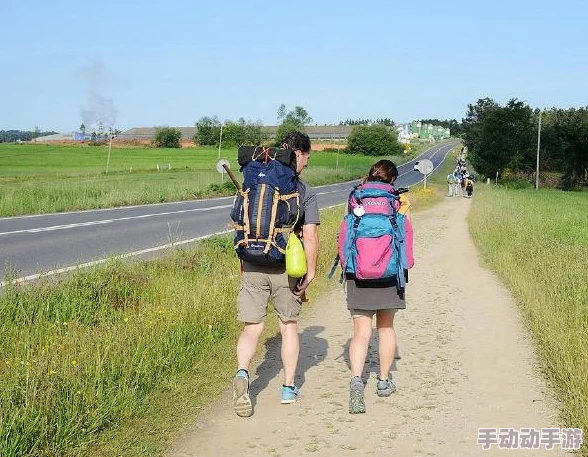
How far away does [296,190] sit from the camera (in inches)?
204

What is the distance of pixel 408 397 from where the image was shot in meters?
5.61

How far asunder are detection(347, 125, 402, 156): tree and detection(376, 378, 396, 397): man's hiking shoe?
13999cm

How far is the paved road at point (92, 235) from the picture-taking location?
12.6 meters

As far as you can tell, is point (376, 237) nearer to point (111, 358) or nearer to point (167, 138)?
point (111, 358)

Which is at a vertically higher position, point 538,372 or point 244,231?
point 244,231

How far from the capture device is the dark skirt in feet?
18.3

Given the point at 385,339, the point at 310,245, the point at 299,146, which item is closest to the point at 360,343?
the point at 385,339

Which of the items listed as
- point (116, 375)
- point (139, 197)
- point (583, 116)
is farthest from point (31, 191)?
point (583, 116)

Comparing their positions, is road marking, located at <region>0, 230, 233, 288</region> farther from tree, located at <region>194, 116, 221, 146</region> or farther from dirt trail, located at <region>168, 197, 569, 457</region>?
tree, located at <region>194, 116, 221, 146</region>

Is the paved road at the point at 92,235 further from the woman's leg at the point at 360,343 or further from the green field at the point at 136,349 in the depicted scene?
the woman's leg at the point at 360,343

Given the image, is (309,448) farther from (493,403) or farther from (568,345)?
(568,345)

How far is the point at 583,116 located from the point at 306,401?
238 ft

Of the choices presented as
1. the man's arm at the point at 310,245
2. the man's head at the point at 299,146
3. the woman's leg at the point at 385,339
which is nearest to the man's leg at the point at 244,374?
the man's arm at the point at 310,245

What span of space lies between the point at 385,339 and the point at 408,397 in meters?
0.46
